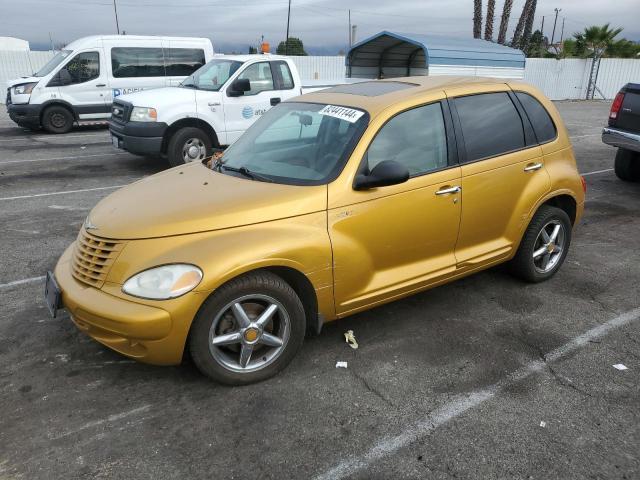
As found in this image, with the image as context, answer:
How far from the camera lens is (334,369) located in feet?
11.1

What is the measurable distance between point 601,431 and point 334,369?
151 centimetres

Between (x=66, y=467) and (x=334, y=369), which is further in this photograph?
(x=334, y=369)

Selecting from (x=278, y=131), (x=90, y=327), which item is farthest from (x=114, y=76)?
(x=90, y=327)

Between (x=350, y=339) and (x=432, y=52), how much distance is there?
9058mm

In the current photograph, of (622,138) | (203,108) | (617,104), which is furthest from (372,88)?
(203,108)

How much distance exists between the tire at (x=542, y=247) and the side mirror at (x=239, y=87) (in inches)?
225

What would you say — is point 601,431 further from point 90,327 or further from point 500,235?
point 90,327

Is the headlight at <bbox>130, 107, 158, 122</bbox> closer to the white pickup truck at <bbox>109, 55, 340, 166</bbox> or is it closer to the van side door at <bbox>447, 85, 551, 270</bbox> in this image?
the white pickup truck at <bbox>109, 55, 340, 166</bbox>

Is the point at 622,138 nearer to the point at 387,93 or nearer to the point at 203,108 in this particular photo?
the point at 387,93

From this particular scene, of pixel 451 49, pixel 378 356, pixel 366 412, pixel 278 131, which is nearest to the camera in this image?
pixel 366 412

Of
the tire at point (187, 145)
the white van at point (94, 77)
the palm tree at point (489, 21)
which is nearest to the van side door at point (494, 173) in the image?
the tire at point (187, 145)

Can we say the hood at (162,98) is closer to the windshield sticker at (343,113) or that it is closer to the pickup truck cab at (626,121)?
the windshield sticker at (343,113)

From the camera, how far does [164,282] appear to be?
9.36 feet

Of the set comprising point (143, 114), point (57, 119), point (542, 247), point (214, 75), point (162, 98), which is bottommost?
point (57, 119)
